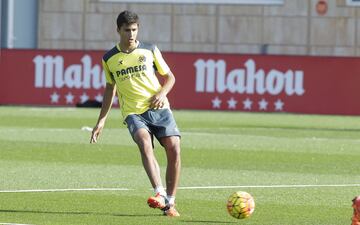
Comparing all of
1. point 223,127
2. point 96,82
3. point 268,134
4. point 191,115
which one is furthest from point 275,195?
point 96,82

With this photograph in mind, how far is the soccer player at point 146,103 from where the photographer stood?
12914 millimetres

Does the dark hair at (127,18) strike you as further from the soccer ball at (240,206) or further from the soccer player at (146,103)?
the soccer ball at (240,206)

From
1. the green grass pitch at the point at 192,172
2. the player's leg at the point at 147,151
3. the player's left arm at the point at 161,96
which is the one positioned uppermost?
the player's left arm at the point at 161,96

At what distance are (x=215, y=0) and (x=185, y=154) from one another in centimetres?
2550

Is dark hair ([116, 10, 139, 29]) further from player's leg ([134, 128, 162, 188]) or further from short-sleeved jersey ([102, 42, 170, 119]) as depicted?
player's leg ([134, 128, 162, 188])

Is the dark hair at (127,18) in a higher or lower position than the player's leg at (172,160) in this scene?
higher

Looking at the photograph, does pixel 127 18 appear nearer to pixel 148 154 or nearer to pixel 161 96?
pixel 161 96

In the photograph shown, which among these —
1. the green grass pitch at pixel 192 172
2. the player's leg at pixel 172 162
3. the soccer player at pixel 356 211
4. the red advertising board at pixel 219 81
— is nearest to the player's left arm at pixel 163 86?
the player's leg at pixel 172 162

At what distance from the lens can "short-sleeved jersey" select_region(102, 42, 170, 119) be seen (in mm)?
Result: 13047

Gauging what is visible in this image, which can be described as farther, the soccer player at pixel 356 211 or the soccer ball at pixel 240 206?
the soccer ball at pixel 240 206

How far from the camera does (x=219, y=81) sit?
34.1 metres

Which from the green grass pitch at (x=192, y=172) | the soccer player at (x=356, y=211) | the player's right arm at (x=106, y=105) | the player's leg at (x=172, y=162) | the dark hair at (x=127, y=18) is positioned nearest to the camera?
the soccer player at (x=356, y=211)

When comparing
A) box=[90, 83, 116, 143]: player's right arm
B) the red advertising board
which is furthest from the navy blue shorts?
the red advertising board

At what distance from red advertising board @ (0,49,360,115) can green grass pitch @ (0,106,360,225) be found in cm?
457
